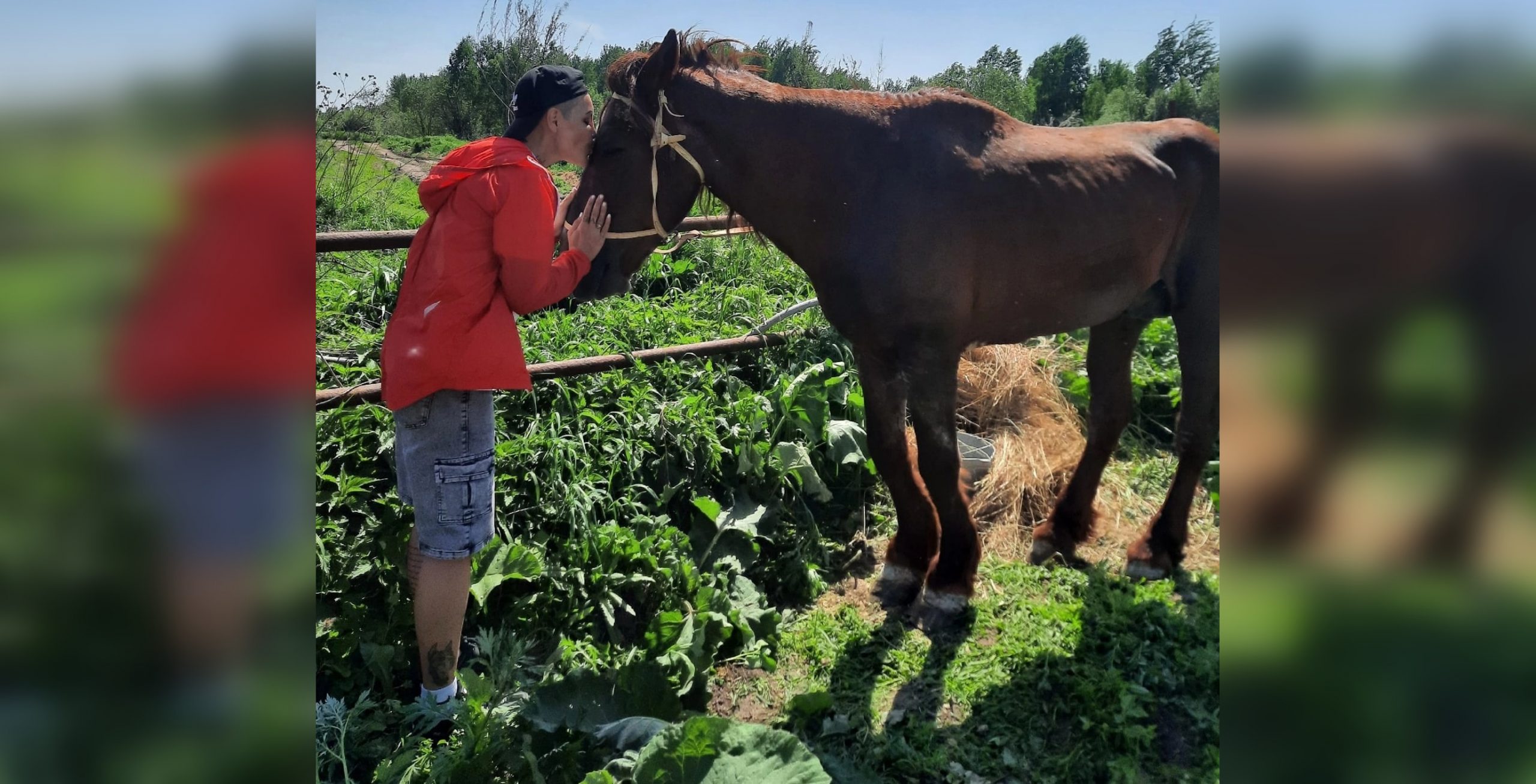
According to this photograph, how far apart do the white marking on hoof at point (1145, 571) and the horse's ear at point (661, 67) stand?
8.87 ft

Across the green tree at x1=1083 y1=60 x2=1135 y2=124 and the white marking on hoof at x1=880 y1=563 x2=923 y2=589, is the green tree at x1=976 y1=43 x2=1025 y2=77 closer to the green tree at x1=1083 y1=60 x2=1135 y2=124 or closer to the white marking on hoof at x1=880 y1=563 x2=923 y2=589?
the green tree at x1=1083 y1=60 x2=1135 y2=124

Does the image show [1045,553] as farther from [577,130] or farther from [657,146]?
[577,130]

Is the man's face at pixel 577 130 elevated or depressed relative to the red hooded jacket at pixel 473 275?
elevated

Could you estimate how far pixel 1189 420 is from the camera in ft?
12.3

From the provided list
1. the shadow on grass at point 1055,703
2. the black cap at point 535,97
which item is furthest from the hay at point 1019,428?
the black cap at point 535,97

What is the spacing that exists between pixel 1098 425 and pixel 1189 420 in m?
0.43

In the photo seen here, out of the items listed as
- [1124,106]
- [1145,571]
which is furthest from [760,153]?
[1145,571]

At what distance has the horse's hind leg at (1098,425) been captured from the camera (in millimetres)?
4059

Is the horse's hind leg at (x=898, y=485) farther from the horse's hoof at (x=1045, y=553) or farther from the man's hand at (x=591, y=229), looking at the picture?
the man's hand at (x=591, y=229)

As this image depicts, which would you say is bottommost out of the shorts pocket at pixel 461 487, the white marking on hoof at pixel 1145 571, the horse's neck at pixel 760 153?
the white marking on hoof at pixel 1145 571
